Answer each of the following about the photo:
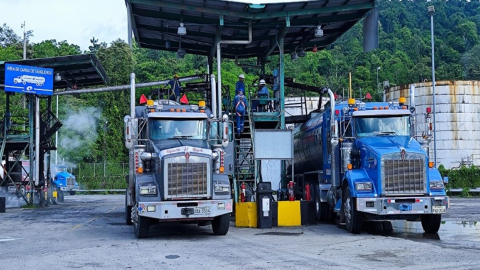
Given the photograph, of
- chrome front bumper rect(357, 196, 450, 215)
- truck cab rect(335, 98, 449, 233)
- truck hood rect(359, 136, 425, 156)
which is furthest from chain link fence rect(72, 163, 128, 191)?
chrome front bumper rect(357, 196, 450, 215)

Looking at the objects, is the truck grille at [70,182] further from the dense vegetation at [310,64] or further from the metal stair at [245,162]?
the metal stair at [245,162]

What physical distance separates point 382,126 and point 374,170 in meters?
2.14

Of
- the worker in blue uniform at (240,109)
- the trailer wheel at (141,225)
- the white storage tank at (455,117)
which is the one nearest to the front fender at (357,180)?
the trailer wheel at (141,225)

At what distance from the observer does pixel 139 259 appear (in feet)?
40.8

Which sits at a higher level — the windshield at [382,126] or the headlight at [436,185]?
the windshield at [382,126]

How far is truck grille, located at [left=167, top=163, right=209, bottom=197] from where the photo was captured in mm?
15656

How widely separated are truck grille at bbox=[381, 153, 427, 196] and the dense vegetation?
27.4 metres

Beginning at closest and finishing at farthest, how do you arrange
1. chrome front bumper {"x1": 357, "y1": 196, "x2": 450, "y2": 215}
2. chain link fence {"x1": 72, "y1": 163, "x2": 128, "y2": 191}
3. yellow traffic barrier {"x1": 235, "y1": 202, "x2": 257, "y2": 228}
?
chrome front bumper {"x1": 357, "y1": 196, "x2": 450, "y2": 215}, yellow traffic barrier {"x1": 235, "y1": 202, "x2": 257, "y2": 228}, chain link fence {"x1": 72, "y1": 163, "x2": 128, "y2": 191}

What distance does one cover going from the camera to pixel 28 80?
3228 cm

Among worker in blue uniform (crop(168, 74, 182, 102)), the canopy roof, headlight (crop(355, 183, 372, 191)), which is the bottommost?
headlight (crop(355, 183, 372, 191))

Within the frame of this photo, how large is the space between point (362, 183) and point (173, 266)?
7290 mm

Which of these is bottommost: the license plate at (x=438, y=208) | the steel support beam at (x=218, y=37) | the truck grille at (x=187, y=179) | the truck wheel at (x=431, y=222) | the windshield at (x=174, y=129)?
the truck wheel at (x=431, y=222)

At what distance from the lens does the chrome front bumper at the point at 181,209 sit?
1548 cm

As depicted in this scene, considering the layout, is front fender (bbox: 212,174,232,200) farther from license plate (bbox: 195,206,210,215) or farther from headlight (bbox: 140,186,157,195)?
headlight (bbox: 140,186,157,195)
